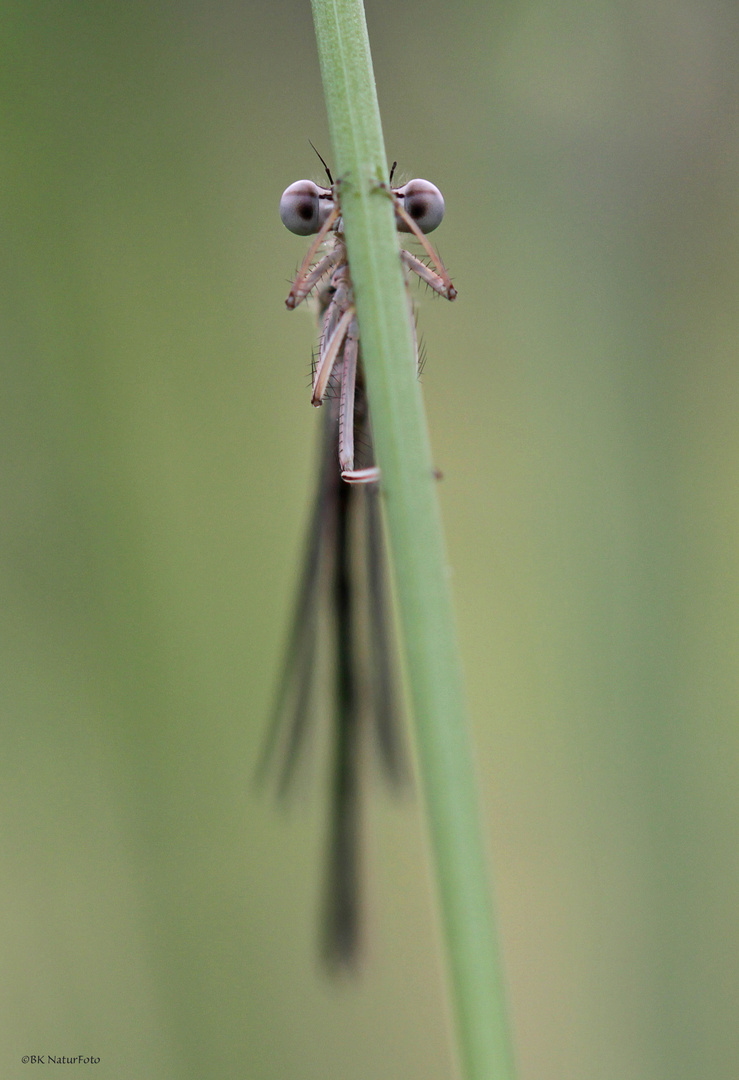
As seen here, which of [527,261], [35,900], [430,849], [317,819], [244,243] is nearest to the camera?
[430,849]

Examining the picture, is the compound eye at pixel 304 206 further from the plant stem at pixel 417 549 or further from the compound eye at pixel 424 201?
the plant stem at pixel 417 549

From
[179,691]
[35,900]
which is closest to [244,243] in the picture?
[179,691]

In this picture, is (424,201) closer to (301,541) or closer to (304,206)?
(304,206)

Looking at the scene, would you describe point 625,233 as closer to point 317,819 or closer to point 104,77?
point 104,77

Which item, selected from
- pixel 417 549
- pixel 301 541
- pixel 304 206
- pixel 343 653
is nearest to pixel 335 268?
pixel 304 206

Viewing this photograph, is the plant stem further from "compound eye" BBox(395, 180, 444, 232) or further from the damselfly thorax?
"compound eye" BBox(395, 180, 444, 232)

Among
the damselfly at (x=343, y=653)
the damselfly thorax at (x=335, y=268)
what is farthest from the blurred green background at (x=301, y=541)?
the damselfly thorax at (x=335, y=268)
